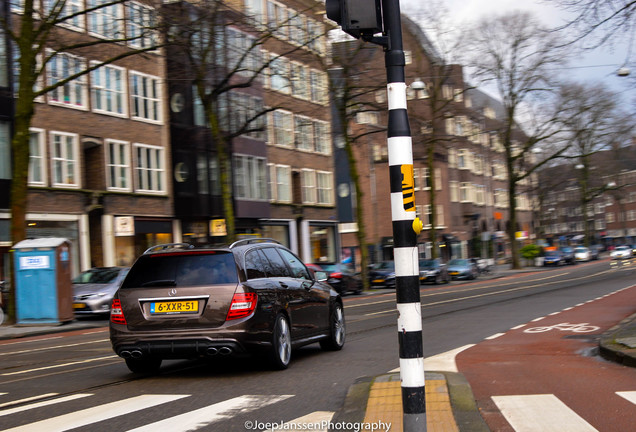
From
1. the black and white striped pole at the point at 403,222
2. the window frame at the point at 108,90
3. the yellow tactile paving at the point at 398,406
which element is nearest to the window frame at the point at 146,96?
the window frame at the point at 108,90

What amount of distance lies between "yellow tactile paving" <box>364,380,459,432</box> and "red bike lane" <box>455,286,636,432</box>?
34 cm

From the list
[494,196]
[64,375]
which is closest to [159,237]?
[64,375]

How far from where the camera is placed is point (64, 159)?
115ft

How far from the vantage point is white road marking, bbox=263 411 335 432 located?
6.43 metres

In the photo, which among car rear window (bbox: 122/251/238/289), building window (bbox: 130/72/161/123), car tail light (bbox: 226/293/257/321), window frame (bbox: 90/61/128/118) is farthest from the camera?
building window (bbox: 130/72/161/123)

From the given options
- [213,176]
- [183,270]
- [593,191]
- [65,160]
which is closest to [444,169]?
[593,191]

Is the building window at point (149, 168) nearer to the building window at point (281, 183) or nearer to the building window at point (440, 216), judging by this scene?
the building window at point (281, 183)

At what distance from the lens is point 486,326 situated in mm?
16375

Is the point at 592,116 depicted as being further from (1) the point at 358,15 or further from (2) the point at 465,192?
(1) the point at 358,15

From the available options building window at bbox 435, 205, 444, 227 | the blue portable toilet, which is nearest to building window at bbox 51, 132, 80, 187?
the blue portable toilet

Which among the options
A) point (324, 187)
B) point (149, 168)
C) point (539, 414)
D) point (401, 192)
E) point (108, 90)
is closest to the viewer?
point (401, 192)

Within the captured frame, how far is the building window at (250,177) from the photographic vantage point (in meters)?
47.5

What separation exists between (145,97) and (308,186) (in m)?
18.5
